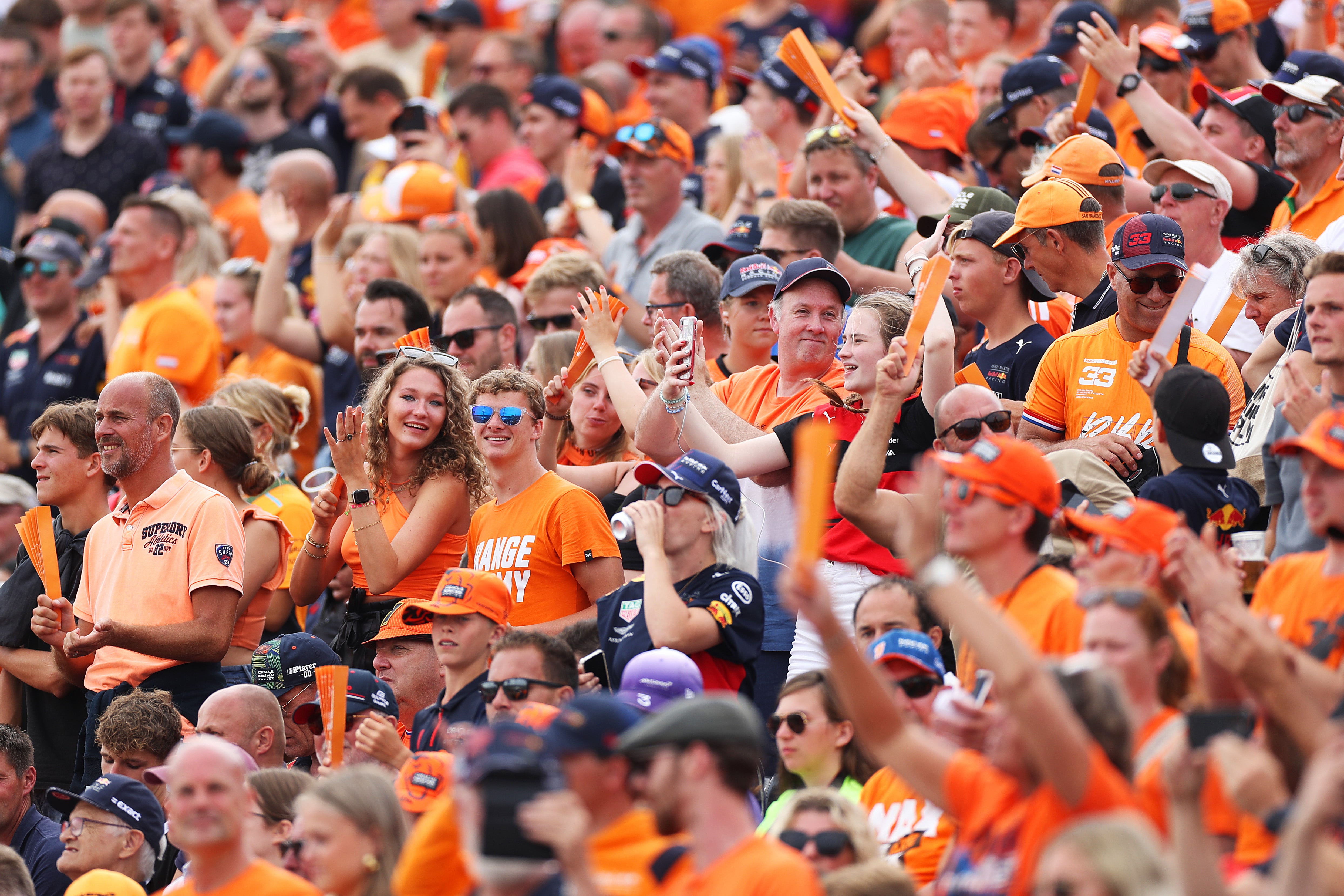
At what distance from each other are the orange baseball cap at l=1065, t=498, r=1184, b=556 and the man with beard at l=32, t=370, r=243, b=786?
156 inches

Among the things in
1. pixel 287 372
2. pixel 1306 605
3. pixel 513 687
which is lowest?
pixel 287 372

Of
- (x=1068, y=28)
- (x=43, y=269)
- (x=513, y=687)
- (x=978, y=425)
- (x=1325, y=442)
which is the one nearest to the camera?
(x=1325, y=442)

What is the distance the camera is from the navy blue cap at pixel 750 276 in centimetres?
762

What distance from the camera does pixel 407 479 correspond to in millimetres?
7828

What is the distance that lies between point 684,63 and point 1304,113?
474 centimetres

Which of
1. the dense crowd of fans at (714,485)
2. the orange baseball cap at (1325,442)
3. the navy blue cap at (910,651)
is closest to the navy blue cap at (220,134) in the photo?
the dense crowd of fans at (714,485)

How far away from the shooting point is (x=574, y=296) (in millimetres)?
9023

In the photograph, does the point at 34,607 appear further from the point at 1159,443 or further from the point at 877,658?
the point at 1159,443

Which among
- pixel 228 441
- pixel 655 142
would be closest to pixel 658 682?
pixel 228 441

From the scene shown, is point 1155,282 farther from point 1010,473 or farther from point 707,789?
point 707,789

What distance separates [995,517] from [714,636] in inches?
63.0

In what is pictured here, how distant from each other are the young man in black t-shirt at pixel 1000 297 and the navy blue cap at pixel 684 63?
4.89m

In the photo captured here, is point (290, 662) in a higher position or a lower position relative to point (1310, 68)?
lower

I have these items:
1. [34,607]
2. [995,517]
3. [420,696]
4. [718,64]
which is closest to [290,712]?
[420,696]
